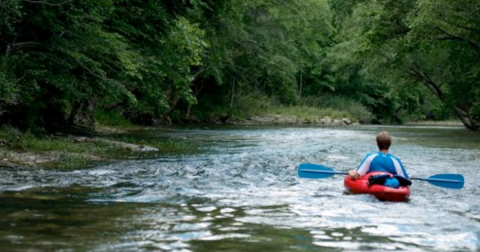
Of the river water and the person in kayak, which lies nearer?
the river water

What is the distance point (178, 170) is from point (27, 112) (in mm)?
5942

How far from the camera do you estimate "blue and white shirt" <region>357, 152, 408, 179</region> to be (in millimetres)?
8938

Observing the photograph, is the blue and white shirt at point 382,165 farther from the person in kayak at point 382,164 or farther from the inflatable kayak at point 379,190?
the inflatable kayak at point 379,190

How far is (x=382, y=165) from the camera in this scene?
8984 mm

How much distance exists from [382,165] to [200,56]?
20267mm

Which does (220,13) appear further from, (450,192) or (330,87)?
(330,87)

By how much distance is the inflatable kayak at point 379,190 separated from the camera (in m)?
8.25

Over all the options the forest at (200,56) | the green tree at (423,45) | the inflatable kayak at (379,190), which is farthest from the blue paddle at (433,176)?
the green tree at (423,45)

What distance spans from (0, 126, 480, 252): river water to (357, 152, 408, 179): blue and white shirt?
1.47ft

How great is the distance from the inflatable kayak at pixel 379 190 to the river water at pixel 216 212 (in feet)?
0.41

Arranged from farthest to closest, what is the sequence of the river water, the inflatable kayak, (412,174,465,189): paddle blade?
(412,174,465,189): paddle blade < the inflatable kayak < the river water

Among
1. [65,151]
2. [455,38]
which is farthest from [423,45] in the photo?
[65,151]

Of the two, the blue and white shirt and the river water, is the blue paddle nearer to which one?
the river water

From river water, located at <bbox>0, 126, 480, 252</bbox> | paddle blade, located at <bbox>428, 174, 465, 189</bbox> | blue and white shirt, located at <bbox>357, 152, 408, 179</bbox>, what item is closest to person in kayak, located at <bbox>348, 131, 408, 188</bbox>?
blue and white shirt, located at <bbox>357, 152, 408, 179</bbox>
